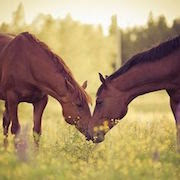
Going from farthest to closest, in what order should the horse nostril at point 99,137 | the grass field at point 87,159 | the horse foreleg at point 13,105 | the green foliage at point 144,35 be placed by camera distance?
1. the green foliage at point 144,35
2. the horse foreleg at point 13,105
3. the horse nostril at point 99,137
4. the grass field at point 87,159

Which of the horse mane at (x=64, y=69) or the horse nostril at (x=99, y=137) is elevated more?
the horse mane at (x=64, y=69)

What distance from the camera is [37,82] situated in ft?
18.8

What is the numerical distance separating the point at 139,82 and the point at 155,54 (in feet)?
1.22

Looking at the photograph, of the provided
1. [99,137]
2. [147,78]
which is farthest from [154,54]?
[99,137]

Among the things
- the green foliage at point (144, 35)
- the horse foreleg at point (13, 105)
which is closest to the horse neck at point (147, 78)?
the horse foreleg at point (13, 105)

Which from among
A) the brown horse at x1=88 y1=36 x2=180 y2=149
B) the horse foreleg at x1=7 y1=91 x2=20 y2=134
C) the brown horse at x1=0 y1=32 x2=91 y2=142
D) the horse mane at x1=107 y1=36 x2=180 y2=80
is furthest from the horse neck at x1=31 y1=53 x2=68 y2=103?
the horse mane at x1=107 y1=36 x2=180 y2=80

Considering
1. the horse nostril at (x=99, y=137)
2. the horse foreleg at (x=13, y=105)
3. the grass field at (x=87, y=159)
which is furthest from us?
the horse foreleg at (x=13, y=105)

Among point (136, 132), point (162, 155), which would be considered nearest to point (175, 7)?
point (136, 132)

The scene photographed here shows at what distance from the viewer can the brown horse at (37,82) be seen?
5.59 metres

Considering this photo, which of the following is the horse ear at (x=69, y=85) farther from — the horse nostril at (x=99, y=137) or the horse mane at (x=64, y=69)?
the horse nostril at (x=99, y=137)

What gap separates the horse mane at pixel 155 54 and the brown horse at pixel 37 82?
64cm

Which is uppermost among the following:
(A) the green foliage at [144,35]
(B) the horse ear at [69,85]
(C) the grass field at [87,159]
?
(A) the green foliage at [144,35]

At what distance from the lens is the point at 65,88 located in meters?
5.59

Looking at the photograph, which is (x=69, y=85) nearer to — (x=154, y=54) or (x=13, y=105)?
(x=13, y=105)
